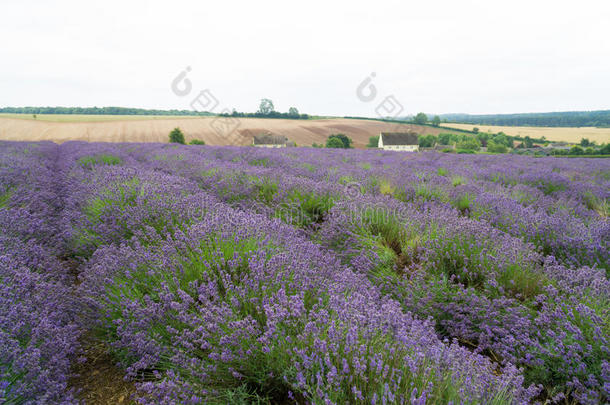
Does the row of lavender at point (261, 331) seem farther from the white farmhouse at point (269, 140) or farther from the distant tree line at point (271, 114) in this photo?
the distant tree line at point (271, 114)

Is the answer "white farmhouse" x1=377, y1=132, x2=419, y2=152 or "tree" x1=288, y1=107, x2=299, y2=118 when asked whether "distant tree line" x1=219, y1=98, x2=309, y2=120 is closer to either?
"tree" x1=288, y1=107, x2=299, y2=118

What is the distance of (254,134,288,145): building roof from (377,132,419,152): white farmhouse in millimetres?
11475

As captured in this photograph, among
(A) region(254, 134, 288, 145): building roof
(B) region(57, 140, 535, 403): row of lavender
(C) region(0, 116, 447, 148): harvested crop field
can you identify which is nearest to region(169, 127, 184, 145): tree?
(C) region(0, 116, 447, 148): harvested crop field

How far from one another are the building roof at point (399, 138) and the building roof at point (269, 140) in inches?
472

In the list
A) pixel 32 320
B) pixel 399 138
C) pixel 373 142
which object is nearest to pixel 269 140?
pixel 373 142

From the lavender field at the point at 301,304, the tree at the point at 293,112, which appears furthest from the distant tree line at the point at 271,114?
the lavender field at the point at 301,304

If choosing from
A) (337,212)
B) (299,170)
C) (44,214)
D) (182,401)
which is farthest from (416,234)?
(44,214)

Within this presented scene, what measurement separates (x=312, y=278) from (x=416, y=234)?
143 cm

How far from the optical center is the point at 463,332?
200 centimetres

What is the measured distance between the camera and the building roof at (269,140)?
2784 cm

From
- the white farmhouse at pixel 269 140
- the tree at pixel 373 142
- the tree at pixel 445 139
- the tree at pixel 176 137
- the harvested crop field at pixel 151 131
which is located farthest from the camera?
the tree at pixel 445 139

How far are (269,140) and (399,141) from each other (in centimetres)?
1538

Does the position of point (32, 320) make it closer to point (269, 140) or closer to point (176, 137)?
point (176, 137)

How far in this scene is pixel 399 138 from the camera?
34.8 meters
